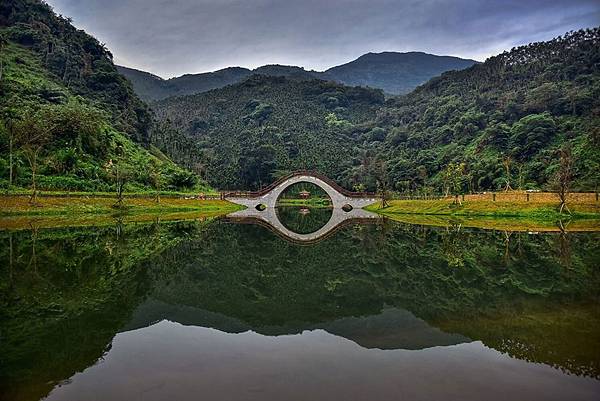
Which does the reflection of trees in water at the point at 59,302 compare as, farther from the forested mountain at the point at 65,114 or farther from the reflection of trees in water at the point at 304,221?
the forested mountain at the point at 65,114

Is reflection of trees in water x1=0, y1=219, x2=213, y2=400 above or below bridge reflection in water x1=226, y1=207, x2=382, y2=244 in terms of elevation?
above

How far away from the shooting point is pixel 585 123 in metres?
61.5

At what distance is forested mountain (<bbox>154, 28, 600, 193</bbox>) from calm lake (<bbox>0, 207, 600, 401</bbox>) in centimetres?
3792

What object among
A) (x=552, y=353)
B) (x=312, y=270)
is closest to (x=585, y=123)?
(x=312, y=270)

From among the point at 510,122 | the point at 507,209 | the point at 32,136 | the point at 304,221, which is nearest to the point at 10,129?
the point at 32,136

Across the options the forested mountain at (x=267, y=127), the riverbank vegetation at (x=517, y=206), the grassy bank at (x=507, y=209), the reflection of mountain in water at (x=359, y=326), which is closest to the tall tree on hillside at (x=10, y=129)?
the reflection of mountain in water at (x=359, y=326)

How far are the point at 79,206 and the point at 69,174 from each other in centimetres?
869

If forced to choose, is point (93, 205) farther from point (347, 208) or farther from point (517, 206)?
point (347, 208)

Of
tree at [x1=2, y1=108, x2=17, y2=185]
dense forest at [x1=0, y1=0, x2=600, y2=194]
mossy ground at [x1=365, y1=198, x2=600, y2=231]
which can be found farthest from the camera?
dense forest at [x1=0, y1=0, x2=600, y2=194]

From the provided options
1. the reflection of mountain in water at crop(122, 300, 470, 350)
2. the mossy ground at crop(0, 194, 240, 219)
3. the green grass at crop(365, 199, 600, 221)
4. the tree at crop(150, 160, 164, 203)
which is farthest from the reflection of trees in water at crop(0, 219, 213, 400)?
the tree at crop(150, 160, 164, 203)

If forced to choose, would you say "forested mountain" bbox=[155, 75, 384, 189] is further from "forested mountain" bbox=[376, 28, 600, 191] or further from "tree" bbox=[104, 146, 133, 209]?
"tree" bbox=[104, 146, 133, 209]

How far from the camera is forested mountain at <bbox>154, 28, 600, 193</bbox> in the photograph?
60.3m

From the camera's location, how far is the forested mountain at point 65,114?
4309 cm

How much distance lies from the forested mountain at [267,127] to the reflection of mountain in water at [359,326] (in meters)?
76.3
